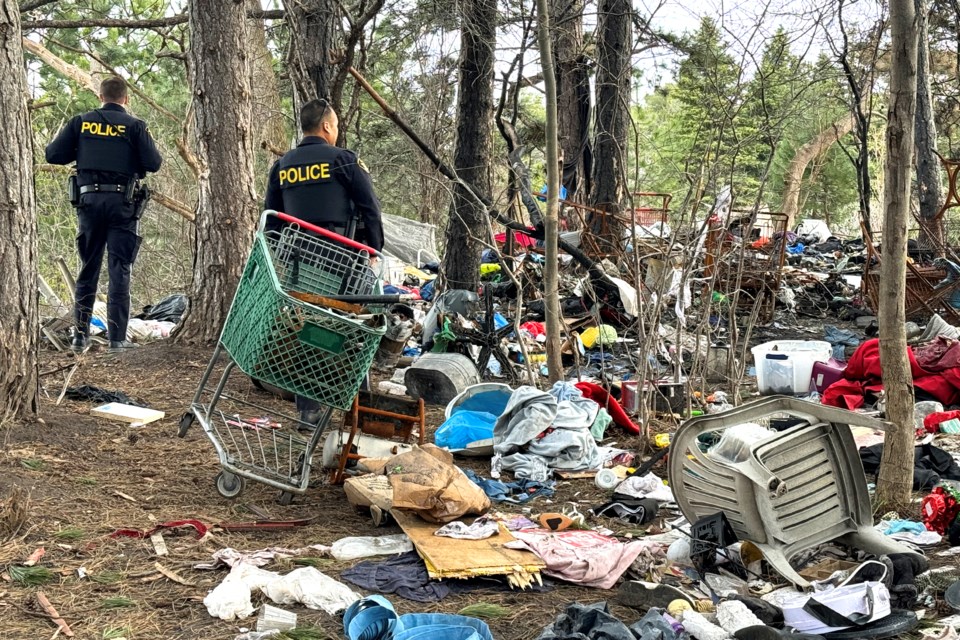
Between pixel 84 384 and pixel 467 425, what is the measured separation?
2630mm

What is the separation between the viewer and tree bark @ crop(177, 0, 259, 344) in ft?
26.0

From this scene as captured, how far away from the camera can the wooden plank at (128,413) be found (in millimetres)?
5852

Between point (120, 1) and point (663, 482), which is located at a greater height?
point (120, 1)

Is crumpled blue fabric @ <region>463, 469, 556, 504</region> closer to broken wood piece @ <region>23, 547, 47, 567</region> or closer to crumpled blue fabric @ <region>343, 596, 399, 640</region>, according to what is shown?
crumpled blue fabric @ <region>343, 596, 399, 640</region>

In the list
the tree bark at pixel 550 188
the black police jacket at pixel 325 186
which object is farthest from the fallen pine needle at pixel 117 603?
the tree bark at pixel 550 188

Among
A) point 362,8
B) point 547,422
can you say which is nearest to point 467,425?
point 547,422

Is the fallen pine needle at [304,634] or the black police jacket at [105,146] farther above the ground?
the black police jacket at [105,146]

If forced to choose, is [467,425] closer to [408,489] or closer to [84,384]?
[408,489]

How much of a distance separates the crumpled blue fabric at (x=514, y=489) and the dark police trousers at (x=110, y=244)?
3.91m

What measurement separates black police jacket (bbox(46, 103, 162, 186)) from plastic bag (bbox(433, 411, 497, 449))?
3.47 metres

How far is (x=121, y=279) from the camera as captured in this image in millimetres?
7863

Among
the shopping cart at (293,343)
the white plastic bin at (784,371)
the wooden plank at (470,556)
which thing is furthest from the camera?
the white plastic bin at (784,371)

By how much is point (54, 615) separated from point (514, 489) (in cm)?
265

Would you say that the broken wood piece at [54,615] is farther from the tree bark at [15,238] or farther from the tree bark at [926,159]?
the tree bark at [926,159]
